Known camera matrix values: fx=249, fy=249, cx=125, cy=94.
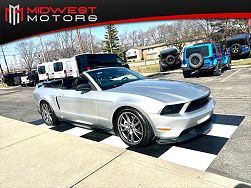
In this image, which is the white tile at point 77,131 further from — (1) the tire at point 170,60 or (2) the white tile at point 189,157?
(1) the tire at point 170,60

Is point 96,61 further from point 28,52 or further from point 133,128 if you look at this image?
point 28,52

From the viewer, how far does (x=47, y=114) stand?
20.8 ft

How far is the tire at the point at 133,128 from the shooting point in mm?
3949

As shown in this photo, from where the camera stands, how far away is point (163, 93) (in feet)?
13.0

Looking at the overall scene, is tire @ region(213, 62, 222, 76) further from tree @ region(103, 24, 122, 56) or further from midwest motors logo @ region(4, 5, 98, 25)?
tree @ region(103, 24, 122, 56)

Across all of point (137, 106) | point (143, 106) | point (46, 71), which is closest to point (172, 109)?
point (143, 106)

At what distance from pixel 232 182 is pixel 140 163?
3.96 feet

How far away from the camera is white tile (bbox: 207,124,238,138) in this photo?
173 inches

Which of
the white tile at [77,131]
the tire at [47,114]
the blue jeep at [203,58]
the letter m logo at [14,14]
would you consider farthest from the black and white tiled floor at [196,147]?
the letter m logo at [14,14]

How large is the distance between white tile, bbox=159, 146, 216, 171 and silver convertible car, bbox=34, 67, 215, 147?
25 centimetres

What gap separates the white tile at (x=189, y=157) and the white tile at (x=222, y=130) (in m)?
0.81

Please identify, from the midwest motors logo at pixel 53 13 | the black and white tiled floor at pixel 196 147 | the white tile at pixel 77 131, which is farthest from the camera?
the midwest motors logo at pixel 53 13

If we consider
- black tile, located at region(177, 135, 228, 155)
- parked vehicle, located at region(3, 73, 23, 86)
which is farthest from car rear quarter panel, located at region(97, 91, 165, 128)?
parked vehicle, located at region(3, 73, 23, 86)

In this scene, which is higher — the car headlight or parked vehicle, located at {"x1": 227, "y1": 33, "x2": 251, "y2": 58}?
parked vehicle, located at {"x1": 227, "y1": 33, "x2": 251, "y2": 58}
